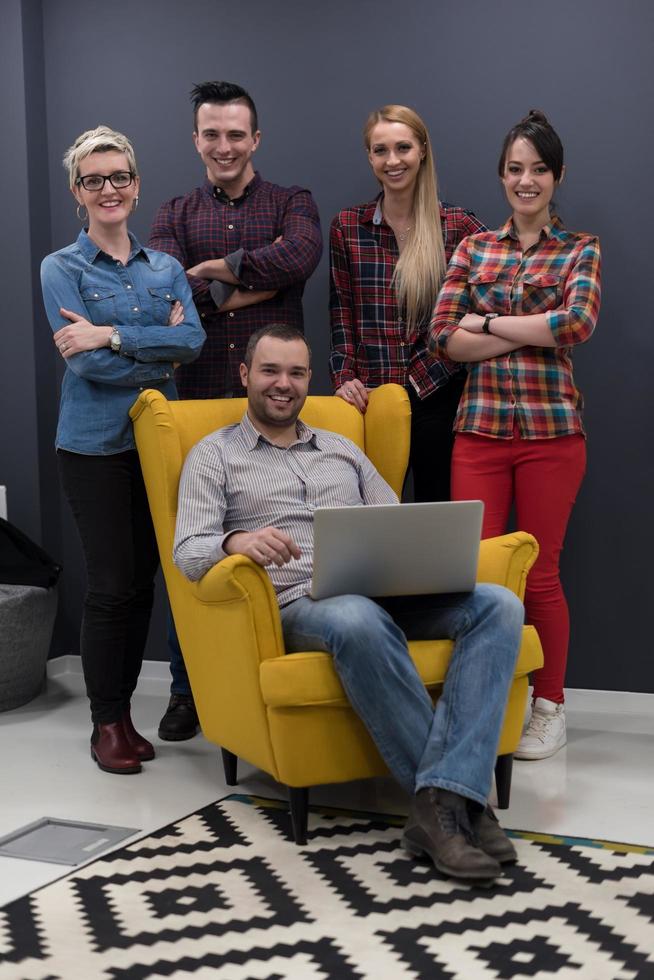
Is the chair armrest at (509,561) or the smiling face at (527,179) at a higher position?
the smiling face at (527,179)

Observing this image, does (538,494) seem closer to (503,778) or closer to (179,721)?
(503,778)

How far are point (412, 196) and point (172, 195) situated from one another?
1.14 metres

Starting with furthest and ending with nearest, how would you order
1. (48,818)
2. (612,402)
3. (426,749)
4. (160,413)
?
1. (612,402)
2. (160,413)
3. (48,818)
4. (426,749)

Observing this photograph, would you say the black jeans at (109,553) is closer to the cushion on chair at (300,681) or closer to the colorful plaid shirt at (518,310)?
the cushion on chair at (300,681)

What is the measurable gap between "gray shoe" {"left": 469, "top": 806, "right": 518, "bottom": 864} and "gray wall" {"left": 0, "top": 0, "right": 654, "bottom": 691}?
4.71ft

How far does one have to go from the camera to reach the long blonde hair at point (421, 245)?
11.2 feet

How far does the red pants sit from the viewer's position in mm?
3332

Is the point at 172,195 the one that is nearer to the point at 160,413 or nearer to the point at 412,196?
the point at 412,196

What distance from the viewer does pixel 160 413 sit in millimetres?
3035

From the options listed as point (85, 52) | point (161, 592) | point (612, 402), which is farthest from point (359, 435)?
point (85, 52)

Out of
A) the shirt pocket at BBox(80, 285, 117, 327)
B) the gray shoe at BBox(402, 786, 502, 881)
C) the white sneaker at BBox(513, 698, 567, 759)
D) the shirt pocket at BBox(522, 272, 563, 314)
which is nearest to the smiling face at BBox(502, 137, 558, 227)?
the shirt pocket at BBox(522, 272, 563, 314)

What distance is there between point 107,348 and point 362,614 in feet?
3.50

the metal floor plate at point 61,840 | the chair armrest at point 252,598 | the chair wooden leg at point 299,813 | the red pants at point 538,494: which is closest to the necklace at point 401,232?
the red pants at point 538,494

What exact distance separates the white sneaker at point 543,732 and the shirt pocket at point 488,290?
44.2 inches
